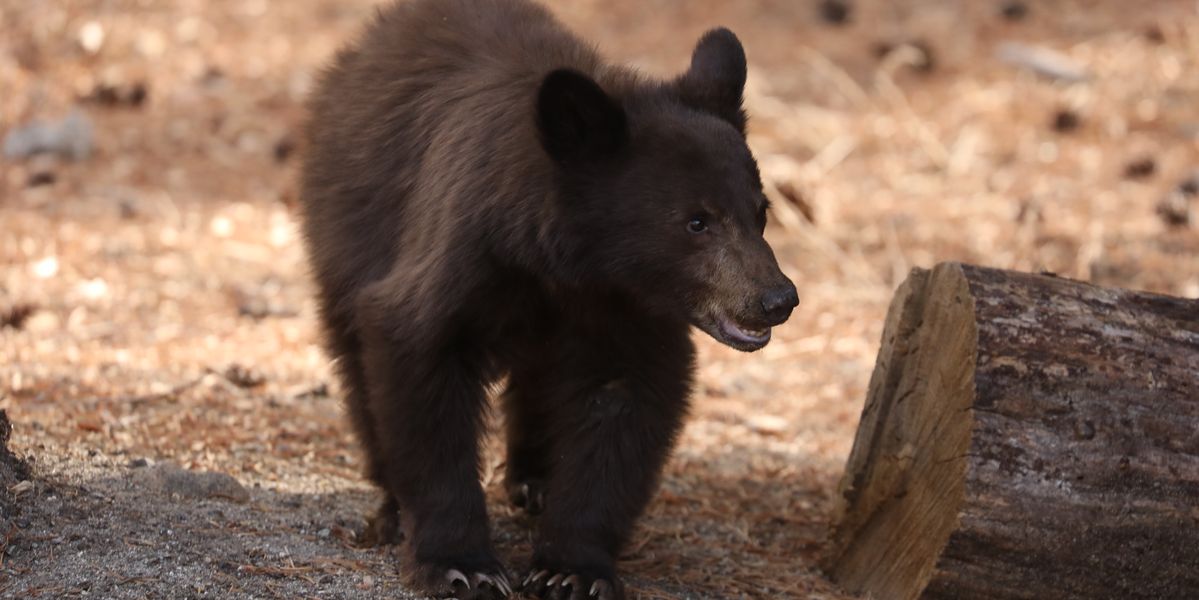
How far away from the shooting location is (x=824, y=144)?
10727 millimetres

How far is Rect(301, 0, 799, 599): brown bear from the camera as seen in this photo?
4070 millimetres

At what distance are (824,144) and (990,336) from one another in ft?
22.3

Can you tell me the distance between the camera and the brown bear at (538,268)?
407cm

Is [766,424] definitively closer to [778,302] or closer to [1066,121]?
[778,302]

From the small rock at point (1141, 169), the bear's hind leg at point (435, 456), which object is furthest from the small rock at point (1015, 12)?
the bear's hind leg at point (435, 456)

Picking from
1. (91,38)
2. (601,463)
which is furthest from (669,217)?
(91,38)

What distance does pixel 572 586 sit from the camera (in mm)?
4285

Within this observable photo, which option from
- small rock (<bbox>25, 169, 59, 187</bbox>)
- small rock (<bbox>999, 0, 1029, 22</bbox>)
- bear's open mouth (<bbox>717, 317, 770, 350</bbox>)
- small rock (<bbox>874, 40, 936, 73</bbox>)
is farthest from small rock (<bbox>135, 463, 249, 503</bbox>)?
small rock (<bbox>999, 0, 1029, 22</bbox>)

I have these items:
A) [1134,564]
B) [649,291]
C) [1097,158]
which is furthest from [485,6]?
[1097,158]

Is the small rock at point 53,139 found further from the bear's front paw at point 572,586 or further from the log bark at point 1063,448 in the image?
the log bark at point 1063,448

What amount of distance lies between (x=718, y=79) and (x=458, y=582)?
1.72 meters

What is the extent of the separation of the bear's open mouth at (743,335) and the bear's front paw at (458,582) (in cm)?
99

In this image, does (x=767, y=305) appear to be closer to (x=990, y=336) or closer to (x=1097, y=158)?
(x=990, y=336)

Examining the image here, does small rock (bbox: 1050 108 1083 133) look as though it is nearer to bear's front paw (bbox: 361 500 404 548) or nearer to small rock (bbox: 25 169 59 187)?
small rock (bbox: 25 169 59 187)
